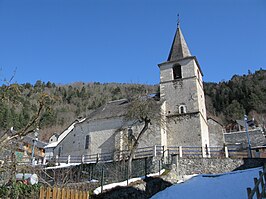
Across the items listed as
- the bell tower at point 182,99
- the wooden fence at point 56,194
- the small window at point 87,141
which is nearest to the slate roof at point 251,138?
the bell tower at point 182,99

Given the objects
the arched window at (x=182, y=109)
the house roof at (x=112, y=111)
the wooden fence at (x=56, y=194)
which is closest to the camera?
the wooden fence at (x=56, y=194)

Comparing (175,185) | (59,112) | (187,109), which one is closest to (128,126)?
(187,109)

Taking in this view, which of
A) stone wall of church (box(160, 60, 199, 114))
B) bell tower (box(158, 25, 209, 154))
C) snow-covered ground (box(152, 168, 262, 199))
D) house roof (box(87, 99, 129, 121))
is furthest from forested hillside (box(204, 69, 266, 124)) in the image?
snow-covered ground (box(152, 168, 262, 199))

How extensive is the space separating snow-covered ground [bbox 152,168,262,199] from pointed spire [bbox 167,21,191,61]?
585 inches

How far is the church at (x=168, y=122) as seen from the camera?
26.2 metres

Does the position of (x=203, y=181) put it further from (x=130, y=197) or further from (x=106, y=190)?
(x=106, y=190)

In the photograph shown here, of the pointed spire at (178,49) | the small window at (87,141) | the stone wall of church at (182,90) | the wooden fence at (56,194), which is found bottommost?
the wooden fence at (56,194)

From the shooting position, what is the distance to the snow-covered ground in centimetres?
1583

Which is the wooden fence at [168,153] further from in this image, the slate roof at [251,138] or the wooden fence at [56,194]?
the slate roof at [251,138]

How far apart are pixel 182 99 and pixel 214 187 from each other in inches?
479

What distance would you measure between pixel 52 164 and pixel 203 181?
14.9 metres

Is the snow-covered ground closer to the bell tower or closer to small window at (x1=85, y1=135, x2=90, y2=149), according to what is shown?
the bell tower

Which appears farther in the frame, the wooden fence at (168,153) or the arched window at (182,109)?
the arched window at (182,109)

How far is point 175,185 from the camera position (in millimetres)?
18500
